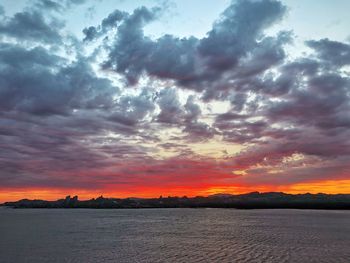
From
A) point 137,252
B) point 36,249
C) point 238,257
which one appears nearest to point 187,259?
point 238,257

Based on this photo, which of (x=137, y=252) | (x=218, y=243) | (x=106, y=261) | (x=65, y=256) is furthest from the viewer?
(x=218, y=243)

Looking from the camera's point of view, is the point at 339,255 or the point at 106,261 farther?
the point at 339,255

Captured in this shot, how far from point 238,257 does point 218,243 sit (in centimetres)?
1749

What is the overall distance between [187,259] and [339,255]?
69.7ft

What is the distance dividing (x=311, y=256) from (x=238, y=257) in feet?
32.9

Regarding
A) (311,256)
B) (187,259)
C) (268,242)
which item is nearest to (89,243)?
(187,259)

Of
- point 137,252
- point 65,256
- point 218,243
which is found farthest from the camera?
point 218,243

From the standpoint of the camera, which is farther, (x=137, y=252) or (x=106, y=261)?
(x=137, y=252)

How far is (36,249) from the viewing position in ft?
214

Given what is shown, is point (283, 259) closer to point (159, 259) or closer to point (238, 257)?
point (238, 257)

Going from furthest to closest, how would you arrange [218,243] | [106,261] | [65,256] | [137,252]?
1. [218,243]
2. [137,252]
3. [65,256]
4. [106,261]

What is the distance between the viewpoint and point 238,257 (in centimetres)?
5606

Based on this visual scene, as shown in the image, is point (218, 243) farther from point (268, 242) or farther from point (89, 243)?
point (89, 243)

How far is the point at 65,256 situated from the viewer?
5744 cm
